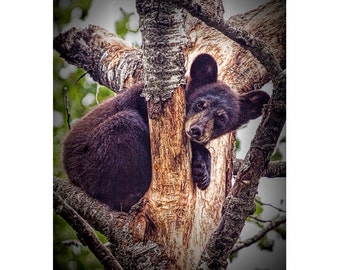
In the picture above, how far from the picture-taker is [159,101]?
11.4 ft

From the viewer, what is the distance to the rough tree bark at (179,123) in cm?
346

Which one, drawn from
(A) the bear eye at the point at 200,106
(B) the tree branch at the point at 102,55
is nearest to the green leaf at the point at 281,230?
(A) the bear eye at the point at 200,106

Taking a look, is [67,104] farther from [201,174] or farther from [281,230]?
[281,230]

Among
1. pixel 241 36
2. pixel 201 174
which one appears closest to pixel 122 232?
pixel 201 174

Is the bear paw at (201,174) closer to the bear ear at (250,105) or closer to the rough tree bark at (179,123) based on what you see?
the rough tree bark at (179,123)

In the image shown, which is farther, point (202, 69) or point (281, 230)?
point (281, 230)

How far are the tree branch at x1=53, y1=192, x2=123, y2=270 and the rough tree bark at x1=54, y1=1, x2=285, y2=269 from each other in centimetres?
3

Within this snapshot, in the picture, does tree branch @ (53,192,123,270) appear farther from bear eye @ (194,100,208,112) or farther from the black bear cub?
bear eye @ (194,100,208,112)

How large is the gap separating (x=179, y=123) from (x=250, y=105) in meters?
0.36

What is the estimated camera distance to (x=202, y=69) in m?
3.48

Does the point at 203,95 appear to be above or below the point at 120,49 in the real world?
below
